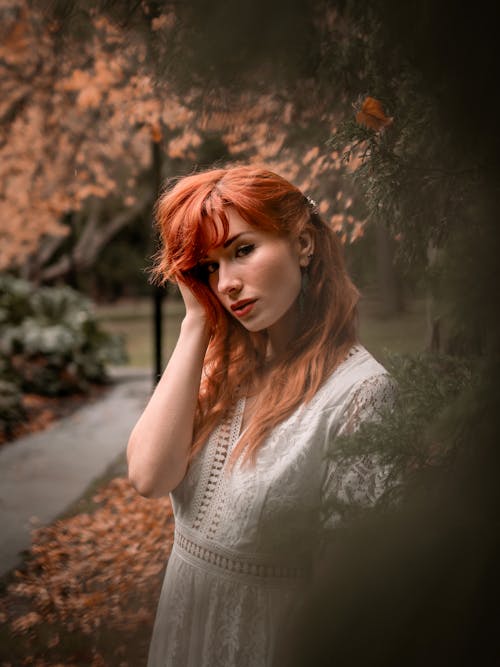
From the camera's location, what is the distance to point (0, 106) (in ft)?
12.9

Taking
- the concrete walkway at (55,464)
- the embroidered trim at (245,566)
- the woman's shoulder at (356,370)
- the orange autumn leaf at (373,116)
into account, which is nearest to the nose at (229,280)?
the woman's shoulder at (356,370)

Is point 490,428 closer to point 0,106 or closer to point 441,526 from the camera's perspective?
Answer: point 441,526

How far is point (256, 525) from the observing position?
1318 millimetres

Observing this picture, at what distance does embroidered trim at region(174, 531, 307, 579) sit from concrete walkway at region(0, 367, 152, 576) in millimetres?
1512

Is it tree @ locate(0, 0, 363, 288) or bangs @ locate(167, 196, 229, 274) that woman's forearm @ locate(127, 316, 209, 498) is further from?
tree @ locate(0, 0, 363, 288)

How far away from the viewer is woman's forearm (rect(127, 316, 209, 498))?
1.42 metres

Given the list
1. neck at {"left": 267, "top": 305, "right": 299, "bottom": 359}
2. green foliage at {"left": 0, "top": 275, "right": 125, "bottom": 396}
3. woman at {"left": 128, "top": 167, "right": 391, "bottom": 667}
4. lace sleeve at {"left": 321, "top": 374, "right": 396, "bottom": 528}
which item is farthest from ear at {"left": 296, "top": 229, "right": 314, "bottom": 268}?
green foliage at {"left": 0, "top": 275, "right": 125, "bottom": 396}

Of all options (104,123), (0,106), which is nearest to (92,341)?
(104,123)

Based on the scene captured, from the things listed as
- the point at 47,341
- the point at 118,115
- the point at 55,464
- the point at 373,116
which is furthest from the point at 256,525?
the point at 47,341

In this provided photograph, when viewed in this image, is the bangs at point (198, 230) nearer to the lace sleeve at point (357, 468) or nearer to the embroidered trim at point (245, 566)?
the lace sleeve at point (357, 468)

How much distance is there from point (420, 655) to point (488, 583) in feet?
0.52

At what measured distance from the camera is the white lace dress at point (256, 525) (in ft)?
4.15

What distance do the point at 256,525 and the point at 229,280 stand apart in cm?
54

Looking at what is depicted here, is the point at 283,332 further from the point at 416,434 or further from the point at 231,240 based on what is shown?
the point at 416,434
